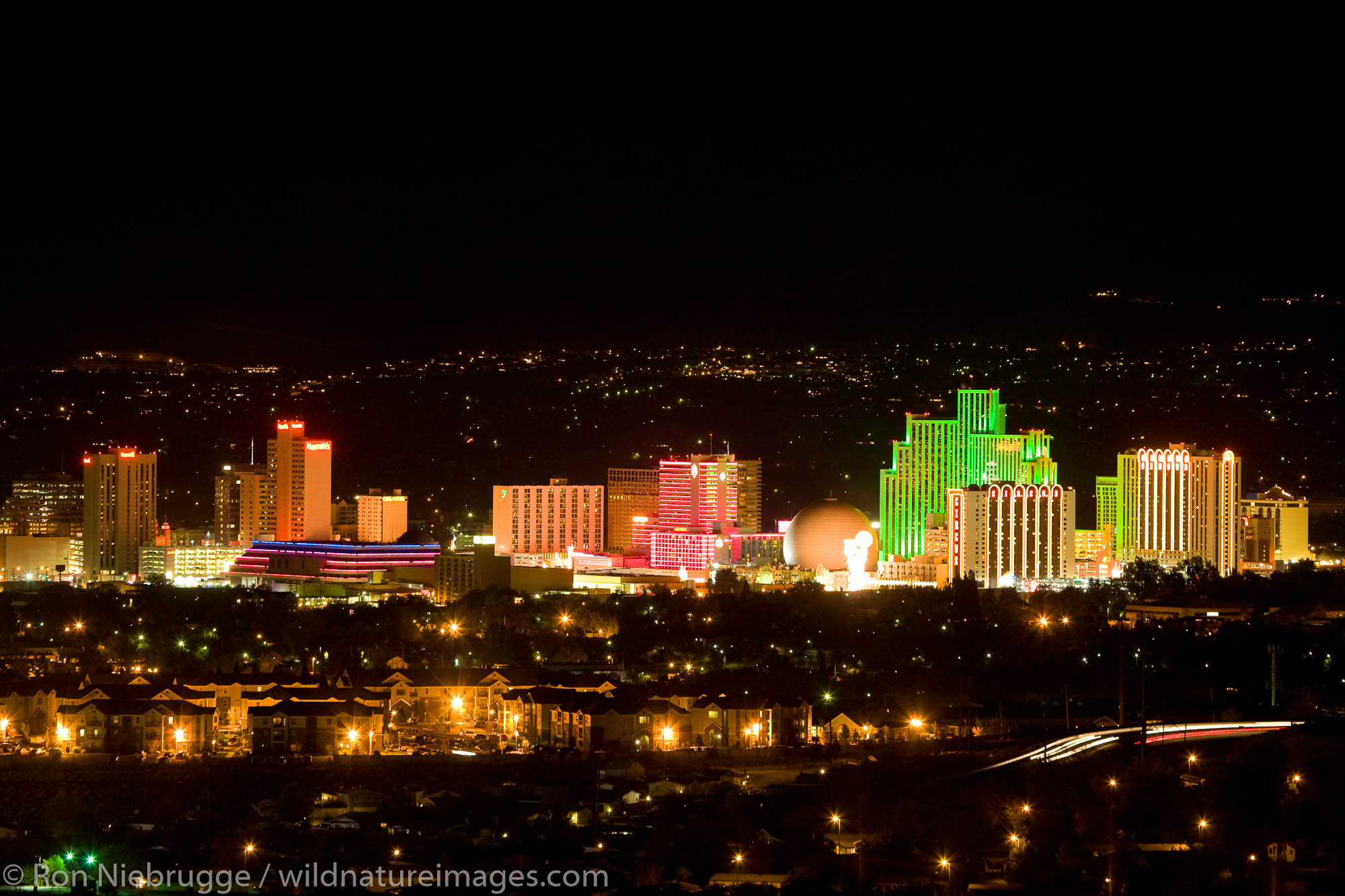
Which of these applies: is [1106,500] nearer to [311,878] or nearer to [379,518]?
[379,518]

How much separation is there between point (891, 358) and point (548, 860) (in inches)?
1424

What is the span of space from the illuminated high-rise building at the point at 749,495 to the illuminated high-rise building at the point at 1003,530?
18.3 ft

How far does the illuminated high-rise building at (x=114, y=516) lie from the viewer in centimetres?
3997

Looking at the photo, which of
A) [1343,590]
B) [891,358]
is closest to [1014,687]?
[1343,590]

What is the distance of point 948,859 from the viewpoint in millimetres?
17000

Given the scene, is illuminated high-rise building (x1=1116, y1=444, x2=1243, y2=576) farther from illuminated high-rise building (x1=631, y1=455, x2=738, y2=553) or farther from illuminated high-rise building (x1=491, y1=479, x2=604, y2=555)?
illuminated high-rise building (x1=491, y1=479, x2=604, y2=555)

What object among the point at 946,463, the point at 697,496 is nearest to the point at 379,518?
the point at 697,496

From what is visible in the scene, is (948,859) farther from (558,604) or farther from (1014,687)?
(558,604)

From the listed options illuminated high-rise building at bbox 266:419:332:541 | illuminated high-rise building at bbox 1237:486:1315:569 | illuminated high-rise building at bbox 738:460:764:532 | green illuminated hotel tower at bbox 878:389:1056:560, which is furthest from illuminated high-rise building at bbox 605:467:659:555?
illuminated high-rise building at bbox 1237:486:1315:569

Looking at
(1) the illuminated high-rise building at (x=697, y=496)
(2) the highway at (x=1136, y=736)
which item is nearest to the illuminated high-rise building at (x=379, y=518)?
(1) the illuminated high-rise building at (x=697, y=496)

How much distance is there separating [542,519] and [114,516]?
769 centimetres

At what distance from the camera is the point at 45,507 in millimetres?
43688

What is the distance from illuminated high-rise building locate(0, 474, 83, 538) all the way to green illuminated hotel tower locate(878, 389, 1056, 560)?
50.8 feet

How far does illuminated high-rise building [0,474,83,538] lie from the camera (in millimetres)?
42750
